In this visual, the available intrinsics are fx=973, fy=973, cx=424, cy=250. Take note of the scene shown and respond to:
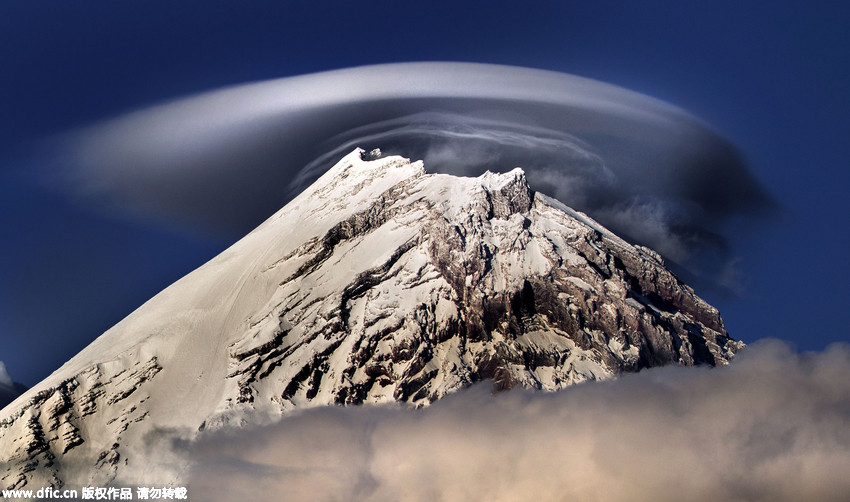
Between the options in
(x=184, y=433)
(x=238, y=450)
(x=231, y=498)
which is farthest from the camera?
(x=184, y=433)

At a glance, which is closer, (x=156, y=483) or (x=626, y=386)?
(x=156, y=483)

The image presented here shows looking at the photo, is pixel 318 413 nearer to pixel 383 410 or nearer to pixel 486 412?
pixel 383 410

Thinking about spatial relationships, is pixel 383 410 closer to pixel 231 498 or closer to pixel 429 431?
pixel 429 431

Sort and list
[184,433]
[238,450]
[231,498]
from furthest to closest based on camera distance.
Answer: [184,433], [238,450], [231,498]

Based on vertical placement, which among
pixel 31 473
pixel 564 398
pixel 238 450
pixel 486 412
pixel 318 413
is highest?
pixel 564 398

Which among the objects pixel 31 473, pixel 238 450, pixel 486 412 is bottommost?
pixel 31 473

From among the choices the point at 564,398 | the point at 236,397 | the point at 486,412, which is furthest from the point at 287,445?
the point at 564,398

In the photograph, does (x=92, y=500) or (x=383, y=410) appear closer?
(x=92, y=500)

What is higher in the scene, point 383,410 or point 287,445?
point 383,410

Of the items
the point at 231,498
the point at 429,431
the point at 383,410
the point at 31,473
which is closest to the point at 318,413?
the point at 383,410
